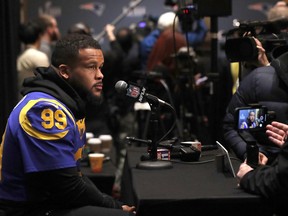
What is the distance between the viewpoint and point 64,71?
292 centimetres

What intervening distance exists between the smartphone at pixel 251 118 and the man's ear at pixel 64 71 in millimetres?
865

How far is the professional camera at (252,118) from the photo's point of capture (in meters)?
2.54

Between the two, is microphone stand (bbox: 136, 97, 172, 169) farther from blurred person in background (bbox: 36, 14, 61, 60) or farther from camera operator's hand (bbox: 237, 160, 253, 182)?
blurred person in background (bbox: 36, 14, 61, 60)

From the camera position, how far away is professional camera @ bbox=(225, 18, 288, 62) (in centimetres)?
341

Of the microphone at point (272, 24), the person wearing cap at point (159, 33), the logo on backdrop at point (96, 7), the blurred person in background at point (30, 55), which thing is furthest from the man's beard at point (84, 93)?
the logo on backdrop at point (96, 7)

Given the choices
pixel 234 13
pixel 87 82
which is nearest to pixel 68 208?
pixel 87 82

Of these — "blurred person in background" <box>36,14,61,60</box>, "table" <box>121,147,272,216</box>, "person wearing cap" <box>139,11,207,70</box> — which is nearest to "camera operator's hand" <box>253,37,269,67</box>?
"table" <box>121,147,272,216</box>

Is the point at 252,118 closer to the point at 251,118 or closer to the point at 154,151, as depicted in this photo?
the point at 251,118

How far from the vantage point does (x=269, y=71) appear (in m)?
3.27

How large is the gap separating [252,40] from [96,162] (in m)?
1.29

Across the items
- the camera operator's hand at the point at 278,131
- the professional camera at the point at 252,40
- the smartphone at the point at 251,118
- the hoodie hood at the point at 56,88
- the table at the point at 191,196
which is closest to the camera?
the table at the point at 191,196

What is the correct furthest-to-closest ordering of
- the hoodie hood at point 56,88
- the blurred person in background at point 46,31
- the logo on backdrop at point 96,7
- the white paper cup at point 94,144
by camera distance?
the logo on backdrop at point 96,7 → the blurred person in background at point 46,31 → the white paper cup at point 94,144 → the hoodie hood at point 56,88

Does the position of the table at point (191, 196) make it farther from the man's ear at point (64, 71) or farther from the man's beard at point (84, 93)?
the man's ear at point (64, 71)

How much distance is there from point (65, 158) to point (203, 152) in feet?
3.40
